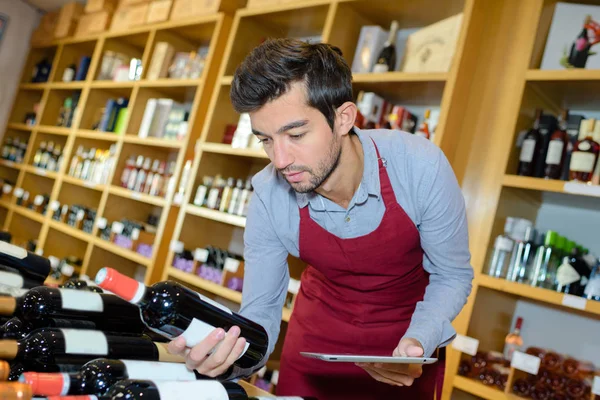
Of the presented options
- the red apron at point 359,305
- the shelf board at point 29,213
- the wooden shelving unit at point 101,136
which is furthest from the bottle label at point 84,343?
the shelf board at point 29,213

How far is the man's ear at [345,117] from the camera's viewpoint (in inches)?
54.1

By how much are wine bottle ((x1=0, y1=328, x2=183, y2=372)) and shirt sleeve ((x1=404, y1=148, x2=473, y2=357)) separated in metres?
0.63

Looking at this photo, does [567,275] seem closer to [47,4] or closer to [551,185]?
[551,185]

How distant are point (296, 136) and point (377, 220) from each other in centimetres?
33

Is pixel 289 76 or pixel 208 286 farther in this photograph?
pixel 208 286

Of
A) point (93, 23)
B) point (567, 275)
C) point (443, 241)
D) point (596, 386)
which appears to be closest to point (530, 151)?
point (567, 275)

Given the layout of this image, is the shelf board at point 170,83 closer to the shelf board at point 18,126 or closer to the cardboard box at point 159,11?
the cardboard box at point 159,11

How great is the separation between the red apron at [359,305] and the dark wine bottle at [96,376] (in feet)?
1.95

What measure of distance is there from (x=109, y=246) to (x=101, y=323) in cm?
279

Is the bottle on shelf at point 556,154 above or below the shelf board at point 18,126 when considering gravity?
above

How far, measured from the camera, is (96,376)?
0.92 m

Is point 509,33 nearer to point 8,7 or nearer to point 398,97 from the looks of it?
point 398,97

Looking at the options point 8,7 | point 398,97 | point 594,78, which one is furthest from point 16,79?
point 594,78

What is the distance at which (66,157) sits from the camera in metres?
4.64
